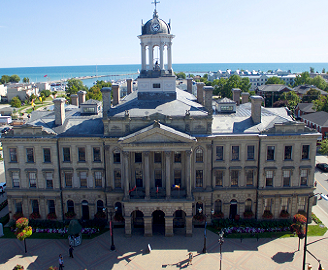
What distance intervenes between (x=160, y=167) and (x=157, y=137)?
221 inches

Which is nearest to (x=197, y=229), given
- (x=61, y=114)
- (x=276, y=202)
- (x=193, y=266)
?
(x=193, y=266)

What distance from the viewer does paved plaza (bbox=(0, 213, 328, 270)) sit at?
116ft

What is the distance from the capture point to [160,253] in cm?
3756

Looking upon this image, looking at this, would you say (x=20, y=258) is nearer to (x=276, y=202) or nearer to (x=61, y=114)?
(x=61, y=114)

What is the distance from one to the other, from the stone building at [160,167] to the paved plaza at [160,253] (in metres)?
2.27

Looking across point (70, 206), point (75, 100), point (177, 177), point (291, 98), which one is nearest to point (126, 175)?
point (177, 177)

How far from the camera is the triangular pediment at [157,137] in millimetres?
38812

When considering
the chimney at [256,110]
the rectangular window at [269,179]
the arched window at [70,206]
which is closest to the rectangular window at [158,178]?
the arched window at [70,206]

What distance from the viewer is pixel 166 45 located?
47906 millimetres

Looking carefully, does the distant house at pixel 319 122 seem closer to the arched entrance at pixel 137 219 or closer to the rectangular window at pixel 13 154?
the arched entrance at pixel 137 219

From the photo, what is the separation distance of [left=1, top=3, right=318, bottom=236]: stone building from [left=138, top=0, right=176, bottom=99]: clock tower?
3.87 m

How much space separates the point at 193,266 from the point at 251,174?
15.2 metres

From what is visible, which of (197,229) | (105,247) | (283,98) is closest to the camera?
(105,247)

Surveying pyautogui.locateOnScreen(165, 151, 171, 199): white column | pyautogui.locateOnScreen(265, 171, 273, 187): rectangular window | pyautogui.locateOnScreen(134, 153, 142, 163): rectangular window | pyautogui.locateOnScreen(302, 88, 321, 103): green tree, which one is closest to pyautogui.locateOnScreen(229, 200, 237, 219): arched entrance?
pyautogui.locateOnScreen(265, 171, 273, 187): rectangular window
